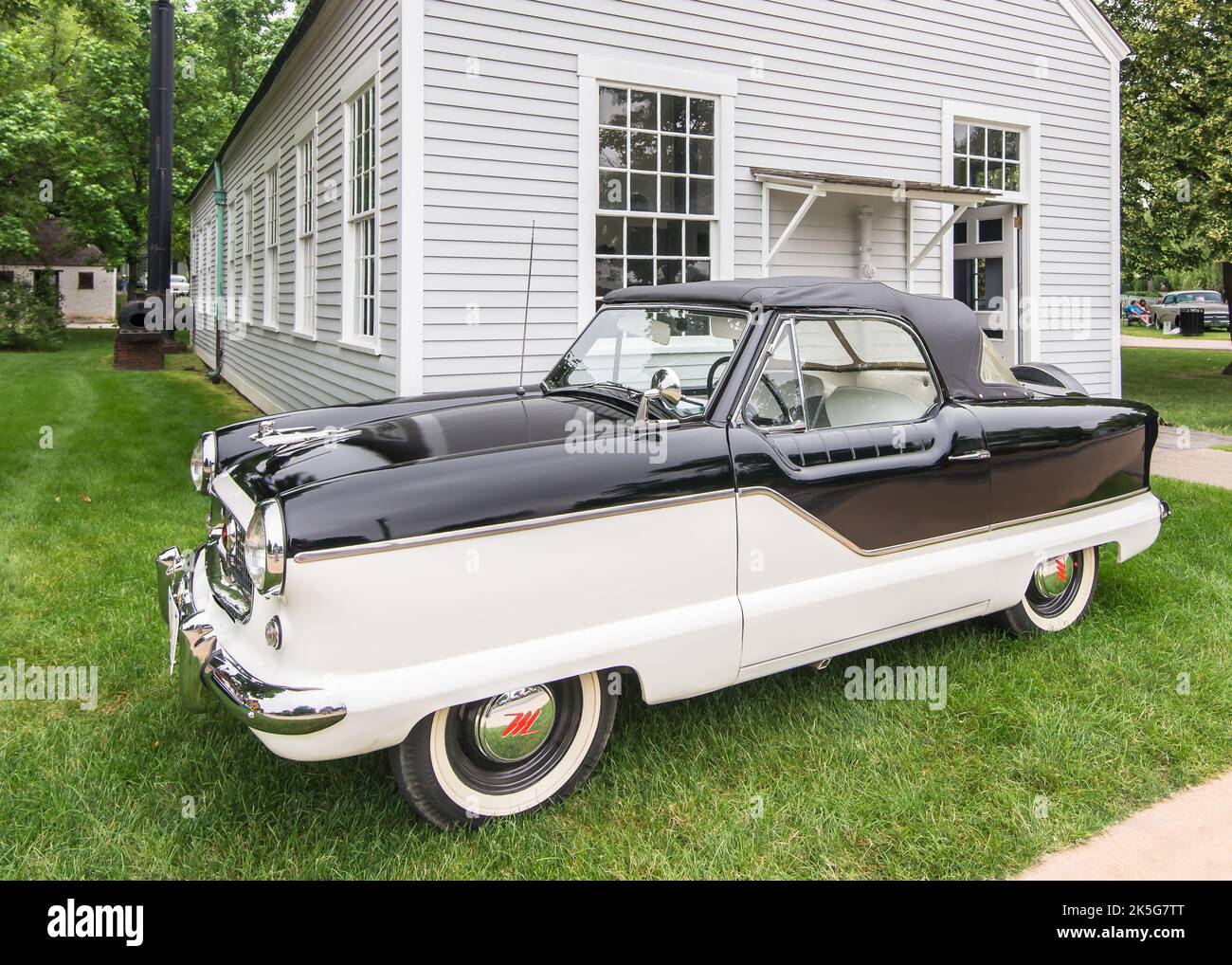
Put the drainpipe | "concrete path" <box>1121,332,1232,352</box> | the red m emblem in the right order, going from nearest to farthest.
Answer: the red m emblem, the drainpipe, "concrete path" <box>1121,332,1232,352</box>

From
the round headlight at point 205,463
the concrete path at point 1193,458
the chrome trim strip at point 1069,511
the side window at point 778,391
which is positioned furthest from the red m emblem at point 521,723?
the concrete path at point 1193,458

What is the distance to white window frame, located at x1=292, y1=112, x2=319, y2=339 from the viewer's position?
10492 mm

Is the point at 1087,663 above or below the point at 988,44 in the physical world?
below

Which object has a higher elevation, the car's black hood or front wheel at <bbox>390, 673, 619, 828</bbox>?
the car's black hood

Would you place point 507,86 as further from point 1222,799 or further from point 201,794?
point 1222,799

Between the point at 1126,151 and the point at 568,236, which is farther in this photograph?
the point at 1126,151

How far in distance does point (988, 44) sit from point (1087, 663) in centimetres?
797

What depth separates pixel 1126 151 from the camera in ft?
55.1

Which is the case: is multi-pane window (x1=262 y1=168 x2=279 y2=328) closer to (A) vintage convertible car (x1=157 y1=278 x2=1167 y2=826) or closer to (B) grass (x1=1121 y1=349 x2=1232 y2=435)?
(A) vintage convertible car (x1=157 y1=278 x2=1167 y2=826)

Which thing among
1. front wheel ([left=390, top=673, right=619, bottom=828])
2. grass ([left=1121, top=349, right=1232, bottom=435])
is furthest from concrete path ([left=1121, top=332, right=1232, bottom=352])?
front wheel ([left=390, top=673, right=619, bottom=828])

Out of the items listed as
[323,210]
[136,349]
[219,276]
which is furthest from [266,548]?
[136,349]

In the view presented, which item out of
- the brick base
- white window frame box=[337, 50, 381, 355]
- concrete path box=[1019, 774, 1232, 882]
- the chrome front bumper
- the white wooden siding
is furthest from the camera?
the brick base
